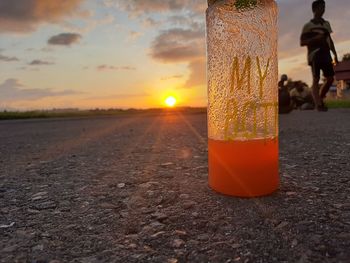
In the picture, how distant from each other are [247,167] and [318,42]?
254 inches

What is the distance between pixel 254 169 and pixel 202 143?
2383mm

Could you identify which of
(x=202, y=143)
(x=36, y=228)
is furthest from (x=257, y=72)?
(x=202, y=143)

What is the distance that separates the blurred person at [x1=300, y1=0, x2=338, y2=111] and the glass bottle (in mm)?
6096

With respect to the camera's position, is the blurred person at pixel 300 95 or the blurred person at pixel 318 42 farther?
the blurred person at pixel 300 95

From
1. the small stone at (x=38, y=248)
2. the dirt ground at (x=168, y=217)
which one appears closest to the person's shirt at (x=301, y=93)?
the dirt ground at (x=168, y=217)

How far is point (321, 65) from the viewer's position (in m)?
7.24

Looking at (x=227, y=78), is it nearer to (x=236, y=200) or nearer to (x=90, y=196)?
(x=236, y=200)

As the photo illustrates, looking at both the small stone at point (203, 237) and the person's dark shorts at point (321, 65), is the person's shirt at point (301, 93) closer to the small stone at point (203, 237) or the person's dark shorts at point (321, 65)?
the person's dark shorts at point (321, 65)

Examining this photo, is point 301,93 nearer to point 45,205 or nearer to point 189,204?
point 189,204

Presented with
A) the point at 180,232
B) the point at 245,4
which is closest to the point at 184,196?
the point at 180,232

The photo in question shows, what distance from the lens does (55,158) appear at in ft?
10.5

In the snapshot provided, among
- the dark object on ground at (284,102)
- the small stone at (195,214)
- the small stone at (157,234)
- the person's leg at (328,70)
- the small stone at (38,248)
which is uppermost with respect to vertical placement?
the person's leg at (328,70)

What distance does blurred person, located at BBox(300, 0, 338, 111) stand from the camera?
6934 millimetres

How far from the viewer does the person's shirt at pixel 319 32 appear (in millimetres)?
6953
